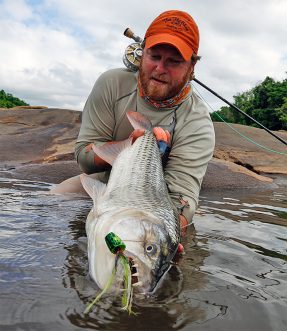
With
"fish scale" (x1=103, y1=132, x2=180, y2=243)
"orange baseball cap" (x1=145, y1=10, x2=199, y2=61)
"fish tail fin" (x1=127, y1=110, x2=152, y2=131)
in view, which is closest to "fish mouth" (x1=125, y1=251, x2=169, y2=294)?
"fish scale" (x1=103, y1=132, x2=180, y2=243)

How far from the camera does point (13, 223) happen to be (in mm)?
3645

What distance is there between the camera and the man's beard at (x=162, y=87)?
399 centimetres

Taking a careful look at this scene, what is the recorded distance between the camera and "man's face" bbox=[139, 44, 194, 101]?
12.6 feet

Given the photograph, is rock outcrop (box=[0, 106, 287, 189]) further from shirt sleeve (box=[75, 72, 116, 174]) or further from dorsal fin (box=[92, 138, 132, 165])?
dorsal fin (box=[92, 138, 132, 165])

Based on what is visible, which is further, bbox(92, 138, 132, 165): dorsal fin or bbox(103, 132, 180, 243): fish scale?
bbox(92, 138, 132, 165): dorsal fin

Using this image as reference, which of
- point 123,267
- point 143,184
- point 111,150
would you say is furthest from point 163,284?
point 111,150

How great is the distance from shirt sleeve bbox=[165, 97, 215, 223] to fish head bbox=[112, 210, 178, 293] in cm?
111

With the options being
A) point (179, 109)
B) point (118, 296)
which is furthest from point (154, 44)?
point (118, 296)

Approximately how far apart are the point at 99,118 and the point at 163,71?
0.83 meters

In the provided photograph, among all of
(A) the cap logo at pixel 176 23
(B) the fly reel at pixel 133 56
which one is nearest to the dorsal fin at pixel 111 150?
(A) the cap logo at pixel 176 23

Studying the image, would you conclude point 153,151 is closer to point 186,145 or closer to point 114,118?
point 186,145

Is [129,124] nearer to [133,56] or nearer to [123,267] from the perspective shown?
[133,56]

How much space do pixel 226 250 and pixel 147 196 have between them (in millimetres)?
1040

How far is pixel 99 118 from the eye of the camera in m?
4.34
